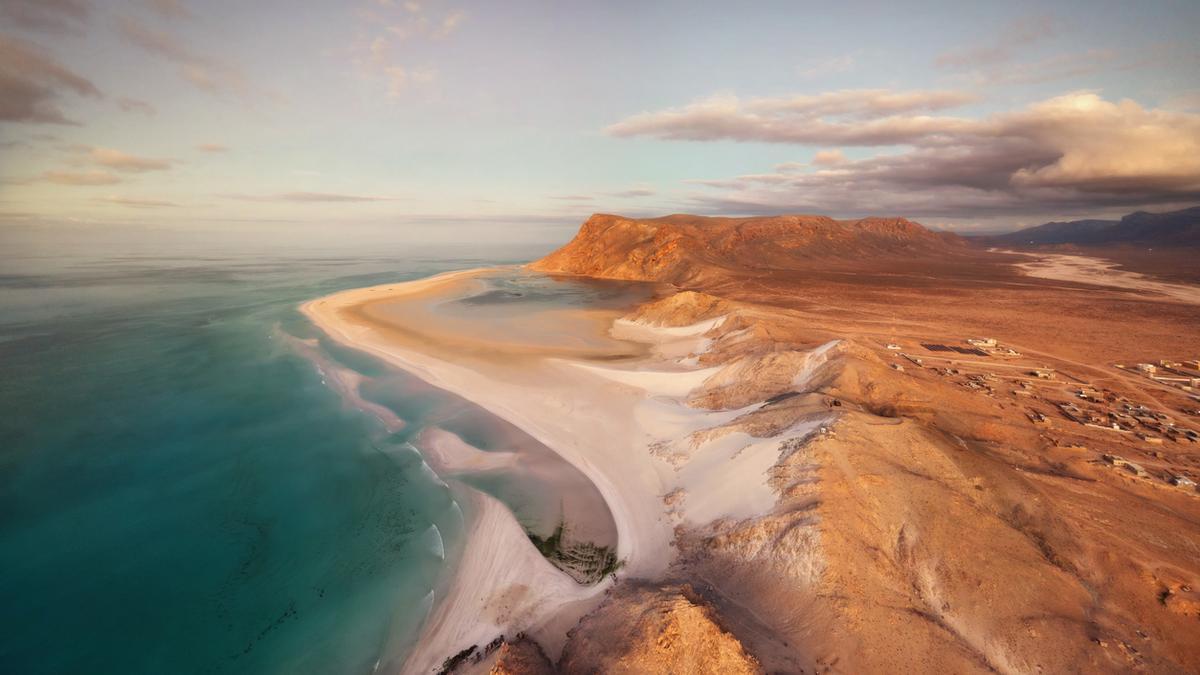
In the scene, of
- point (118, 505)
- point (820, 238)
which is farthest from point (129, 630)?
point (820, 238)

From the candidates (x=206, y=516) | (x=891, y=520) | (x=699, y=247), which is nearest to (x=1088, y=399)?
(x=891, y=520)

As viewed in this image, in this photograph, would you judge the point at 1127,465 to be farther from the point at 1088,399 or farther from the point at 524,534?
the point at 524,534

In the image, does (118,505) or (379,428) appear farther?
(379,428)

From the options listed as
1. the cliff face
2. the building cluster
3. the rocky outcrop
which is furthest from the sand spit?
the cliff face

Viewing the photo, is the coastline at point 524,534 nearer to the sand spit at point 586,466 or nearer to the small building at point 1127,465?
the sand spit at point 586,466

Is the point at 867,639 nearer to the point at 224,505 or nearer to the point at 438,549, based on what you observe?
the point at 438,549

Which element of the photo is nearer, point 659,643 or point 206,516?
point 659,643
